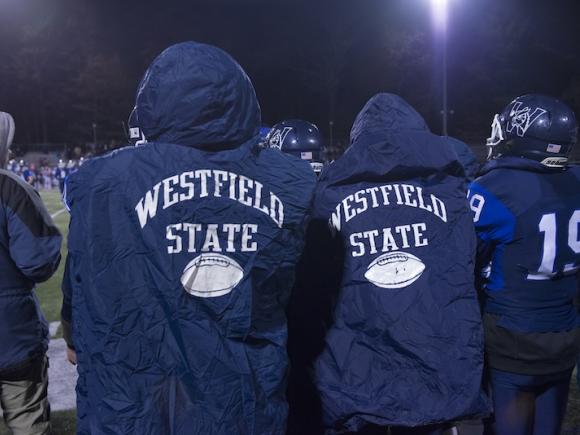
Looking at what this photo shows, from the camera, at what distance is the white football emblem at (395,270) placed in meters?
2.26

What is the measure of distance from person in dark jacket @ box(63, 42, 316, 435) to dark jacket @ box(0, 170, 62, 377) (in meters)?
1.21

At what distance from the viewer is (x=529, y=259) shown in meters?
2.61

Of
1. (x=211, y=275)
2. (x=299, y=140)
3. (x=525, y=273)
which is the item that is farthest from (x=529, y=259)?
(x=299, y=140)

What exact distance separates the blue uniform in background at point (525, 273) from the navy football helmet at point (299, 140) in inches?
85.2

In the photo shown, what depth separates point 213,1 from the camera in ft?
161

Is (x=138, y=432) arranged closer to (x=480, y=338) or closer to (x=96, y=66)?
(x=480, y=338)

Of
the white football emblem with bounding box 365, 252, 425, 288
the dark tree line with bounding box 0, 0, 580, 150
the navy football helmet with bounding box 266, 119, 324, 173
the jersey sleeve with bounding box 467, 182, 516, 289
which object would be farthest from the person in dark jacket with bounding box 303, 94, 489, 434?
the dark tree line with bounding box 0, 0, 580, 150

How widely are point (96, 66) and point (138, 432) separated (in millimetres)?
55234

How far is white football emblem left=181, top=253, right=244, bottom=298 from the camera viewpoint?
1771 millimetres

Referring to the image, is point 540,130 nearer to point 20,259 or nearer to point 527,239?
point 527,239

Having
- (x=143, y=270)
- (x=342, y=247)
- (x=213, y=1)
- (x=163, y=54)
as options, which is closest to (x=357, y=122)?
(x=342, y=247)

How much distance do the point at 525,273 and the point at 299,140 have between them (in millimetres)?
2455

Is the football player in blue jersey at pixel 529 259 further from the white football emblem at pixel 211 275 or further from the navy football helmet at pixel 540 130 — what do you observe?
the white football emblem at pixel 211 275

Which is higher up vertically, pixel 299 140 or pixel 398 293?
pixel 299 140
